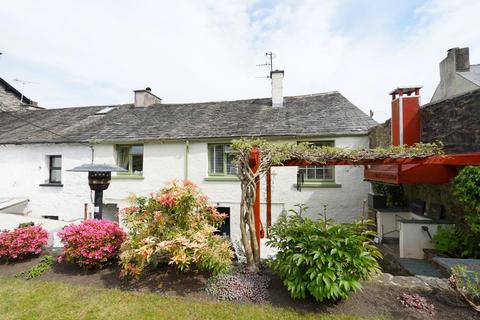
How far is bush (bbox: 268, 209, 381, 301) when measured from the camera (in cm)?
404

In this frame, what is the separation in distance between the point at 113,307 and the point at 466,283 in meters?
6.11

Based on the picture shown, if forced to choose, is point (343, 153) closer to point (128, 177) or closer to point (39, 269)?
point (39, 269)

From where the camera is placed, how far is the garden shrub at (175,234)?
4902mm

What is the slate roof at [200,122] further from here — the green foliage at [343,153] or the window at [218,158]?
the green foliage at [343,153]

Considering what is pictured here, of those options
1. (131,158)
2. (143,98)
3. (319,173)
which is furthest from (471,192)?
(143,98)

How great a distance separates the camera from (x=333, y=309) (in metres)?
4.23

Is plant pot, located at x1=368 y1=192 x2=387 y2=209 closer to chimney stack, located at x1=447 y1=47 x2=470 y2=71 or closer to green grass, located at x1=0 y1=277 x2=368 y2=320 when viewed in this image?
green grass, located at x1=0 y1=277 x2=368 y2=320

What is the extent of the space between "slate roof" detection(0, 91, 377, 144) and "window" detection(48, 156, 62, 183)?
1.04 meters

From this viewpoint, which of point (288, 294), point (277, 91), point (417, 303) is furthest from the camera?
point (277, 91)

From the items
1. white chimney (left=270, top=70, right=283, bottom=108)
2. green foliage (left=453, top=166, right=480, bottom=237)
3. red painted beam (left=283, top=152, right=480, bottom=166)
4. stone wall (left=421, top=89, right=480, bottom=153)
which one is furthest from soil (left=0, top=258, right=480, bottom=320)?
white chimney (left=270, top=70, right=283, bottom=108)

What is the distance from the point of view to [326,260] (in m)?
4.08

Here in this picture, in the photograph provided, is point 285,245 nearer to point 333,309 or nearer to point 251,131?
point 333,309

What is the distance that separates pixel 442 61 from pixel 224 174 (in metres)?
15.3

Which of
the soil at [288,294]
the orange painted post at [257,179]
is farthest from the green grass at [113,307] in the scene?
the orange painted post at [257,179]
